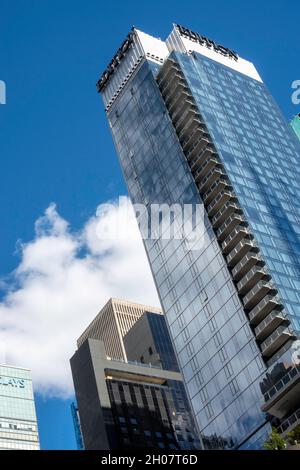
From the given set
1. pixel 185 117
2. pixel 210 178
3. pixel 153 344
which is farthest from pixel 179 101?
pixel 153 344

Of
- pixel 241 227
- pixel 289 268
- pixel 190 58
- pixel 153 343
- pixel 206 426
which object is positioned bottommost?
pixel 206 426

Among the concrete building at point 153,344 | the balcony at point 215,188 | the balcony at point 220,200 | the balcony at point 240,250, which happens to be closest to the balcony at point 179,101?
the balcony at point 215,188

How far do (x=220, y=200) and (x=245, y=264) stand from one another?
14130 mm

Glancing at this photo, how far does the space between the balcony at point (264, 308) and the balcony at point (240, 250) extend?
9338mm

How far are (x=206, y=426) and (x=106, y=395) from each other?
238 feet

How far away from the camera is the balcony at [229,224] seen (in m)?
109

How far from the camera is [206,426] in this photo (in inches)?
3871

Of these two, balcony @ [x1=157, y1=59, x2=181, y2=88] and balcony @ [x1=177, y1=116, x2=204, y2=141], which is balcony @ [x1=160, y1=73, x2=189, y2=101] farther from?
balcony @ [x1=177, y1=116, x2=204, y2=141]

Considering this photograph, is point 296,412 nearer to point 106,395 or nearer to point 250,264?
point 250,264

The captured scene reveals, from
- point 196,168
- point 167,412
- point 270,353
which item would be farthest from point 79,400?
point 270,353

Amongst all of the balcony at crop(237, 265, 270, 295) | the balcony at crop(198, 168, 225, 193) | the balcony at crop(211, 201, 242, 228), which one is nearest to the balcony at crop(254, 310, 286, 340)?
the balcony at crop(237, 265, 270, 295)

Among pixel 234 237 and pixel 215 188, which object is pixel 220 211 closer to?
pixel 215 188

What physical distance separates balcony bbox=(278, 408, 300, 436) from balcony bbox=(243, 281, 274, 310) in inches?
829

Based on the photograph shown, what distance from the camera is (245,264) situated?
339ft
